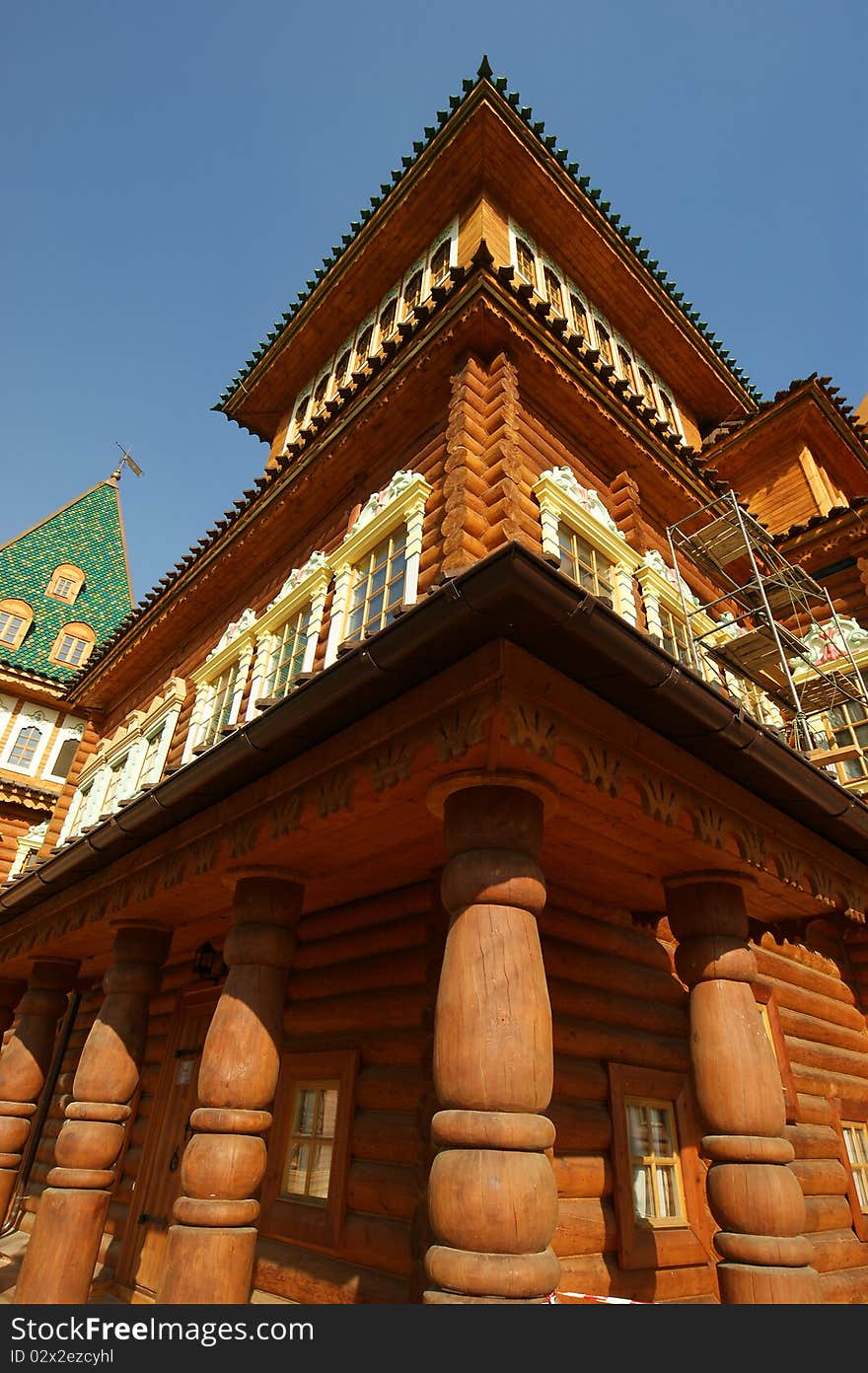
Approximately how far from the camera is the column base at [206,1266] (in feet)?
12.3

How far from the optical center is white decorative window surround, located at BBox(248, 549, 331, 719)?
808cm

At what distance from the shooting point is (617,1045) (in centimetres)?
540

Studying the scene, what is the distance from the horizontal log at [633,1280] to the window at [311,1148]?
1626 mm

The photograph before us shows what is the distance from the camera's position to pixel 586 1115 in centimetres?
492

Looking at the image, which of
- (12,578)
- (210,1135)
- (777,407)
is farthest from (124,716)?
(12,578)

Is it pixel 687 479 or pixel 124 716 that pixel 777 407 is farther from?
pixel 124 716

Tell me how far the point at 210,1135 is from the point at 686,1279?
149 inches

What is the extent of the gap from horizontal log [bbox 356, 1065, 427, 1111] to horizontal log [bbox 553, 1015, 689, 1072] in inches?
41.8

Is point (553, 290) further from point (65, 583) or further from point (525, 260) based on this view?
point (65, 583)

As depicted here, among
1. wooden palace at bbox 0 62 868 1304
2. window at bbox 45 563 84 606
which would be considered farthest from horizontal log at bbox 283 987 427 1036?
window at bbox 45 563 84 606

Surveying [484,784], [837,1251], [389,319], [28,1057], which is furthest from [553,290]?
Answer: [837,1251]

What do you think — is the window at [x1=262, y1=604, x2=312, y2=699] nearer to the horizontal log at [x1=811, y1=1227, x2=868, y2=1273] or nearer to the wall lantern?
the wall lantern

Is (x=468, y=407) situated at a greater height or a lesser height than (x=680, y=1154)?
greater

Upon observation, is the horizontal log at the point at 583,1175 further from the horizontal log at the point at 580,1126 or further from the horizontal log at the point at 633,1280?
the horizontal log at the point at 633,1280
